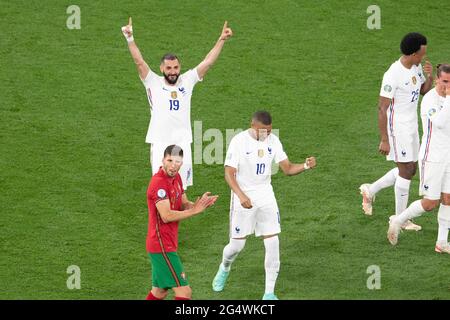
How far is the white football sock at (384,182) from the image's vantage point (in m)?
16.0

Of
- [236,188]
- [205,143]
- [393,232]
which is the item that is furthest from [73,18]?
[236,188]

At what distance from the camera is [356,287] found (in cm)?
1421

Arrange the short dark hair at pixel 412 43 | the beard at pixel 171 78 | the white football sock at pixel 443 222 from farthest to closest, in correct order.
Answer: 1. the short dark hair at pixel 412 43
2. the beard at pixel 171 78
3. the white football sock at pixel 443 222

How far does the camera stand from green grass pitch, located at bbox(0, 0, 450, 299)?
48.1 ft

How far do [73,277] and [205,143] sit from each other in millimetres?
4414

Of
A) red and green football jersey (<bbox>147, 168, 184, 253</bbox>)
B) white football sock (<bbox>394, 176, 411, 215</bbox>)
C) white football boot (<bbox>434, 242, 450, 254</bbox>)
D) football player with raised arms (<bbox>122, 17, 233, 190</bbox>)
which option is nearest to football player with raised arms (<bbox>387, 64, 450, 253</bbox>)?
white football boot (<bbox>434, 242, 450, 254</bbox>)

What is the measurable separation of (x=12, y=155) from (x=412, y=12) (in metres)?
8.01

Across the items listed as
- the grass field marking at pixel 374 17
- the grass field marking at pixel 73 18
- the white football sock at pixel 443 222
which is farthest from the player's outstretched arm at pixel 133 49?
the grass field marking at pixel 374 17

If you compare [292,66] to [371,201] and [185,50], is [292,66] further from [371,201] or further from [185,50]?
[371,201]

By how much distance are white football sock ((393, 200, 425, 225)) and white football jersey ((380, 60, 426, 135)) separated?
3.25ft

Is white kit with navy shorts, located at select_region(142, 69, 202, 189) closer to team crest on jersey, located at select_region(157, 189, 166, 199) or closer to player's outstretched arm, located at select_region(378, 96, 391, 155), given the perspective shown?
player's outstretched arm, located at select_region(378, 96, 391, 155)

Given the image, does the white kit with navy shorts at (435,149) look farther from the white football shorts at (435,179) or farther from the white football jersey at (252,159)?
the white football jersey at (252,159)

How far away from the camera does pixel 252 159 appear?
1369cm

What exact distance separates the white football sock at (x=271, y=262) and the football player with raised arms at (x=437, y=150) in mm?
2115
